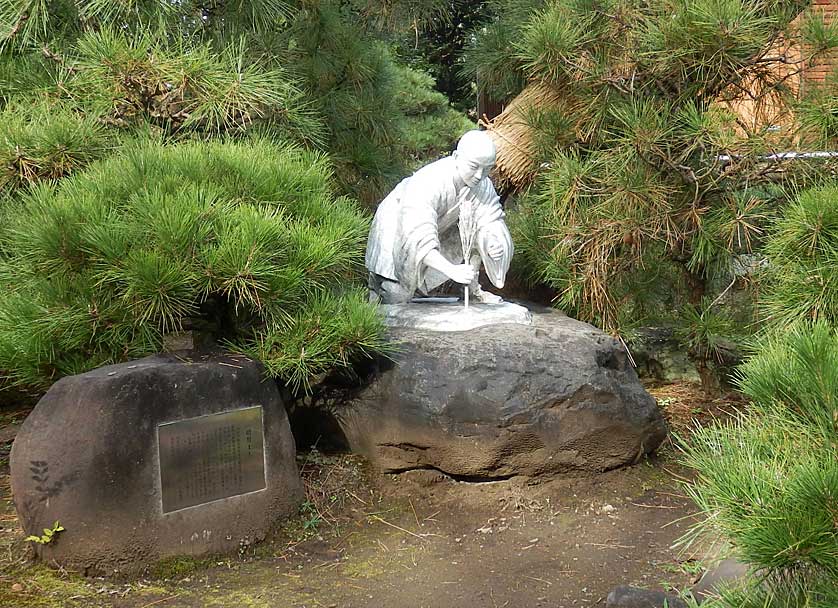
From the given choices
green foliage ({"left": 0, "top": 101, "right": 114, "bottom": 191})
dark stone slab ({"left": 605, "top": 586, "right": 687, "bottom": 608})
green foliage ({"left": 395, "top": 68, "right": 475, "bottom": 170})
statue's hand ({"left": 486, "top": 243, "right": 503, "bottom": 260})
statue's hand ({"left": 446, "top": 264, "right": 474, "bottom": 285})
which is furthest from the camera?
green foliage ({"left": 395, "top": 68, "right": 475, "bottom": 170})

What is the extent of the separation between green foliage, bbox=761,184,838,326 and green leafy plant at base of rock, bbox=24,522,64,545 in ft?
8.99

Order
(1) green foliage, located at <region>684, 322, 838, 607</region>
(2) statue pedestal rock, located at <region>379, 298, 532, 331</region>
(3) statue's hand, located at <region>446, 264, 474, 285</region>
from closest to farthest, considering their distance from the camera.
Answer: (1) green foliage, located at <region>684, 322, 838, 607</region> < (3) statue's hand, located at <region>446, 264, 474, 285</region> < (2) statue pedestal rock, located at <region>379, 298, 532, 331</region>

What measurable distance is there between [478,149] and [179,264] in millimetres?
1615

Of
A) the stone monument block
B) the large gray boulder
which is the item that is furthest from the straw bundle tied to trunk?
the stone monument block

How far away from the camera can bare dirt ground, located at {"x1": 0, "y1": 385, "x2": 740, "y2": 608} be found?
9.77 ft

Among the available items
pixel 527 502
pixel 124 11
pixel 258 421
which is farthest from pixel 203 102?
pixel 527 502

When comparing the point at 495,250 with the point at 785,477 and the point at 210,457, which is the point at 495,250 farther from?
the point at 785,477

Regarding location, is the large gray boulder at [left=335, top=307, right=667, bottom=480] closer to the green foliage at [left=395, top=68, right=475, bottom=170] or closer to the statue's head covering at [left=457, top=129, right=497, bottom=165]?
the statue's head covering at [left=457, top=129, right=497, bottom=165]

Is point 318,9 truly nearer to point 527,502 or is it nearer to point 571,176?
point 571,176

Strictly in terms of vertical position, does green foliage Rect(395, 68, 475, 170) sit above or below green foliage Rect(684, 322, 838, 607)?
above

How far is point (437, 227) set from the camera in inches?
166

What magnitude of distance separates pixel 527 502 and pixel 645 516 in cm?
54

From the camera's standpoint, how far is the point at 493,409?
3.70 metres

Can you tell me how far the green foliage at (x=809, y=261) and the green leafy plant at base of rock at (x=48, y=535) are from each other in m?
Answer: 2.74
